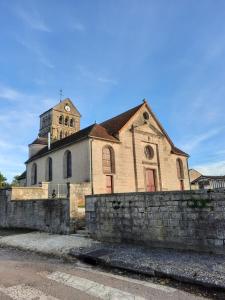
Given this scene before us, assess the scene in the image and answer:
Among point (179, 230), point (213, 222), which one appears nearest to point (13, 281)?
point (179, 230)

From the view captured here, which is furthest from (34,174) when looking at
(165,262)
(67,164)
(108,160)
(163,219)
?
(165,262)

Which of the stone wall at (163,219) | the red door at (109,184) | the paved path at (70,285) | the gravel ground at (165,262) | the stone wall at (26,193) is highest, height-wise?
the red door at (109,184)

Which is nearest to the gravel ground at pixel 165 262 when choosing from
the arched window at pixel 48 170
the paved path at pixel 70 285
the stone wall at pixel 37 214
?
the paved path at pixel 70 285

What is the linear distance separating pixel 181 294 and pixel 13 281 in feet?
11.2

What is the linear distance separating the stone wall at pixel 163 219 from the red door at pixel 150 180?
14313 millimetres

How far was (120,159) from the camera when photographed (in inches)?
871

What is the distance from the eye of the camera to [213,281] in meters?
4.89

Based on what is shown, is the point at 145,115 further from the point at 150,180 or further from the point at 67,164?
the point at 67,164

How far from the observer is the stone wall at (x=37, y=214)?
12.0 m

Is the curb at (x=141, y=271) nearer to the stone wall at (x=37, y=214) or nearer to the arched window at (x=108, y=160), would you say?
the stone wall at (x=37, y=214)

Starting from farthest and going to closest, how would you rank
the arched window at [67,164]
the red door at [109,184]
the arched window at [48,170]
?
the arched window at [48,170]
the arched window at [67,164]
the red door at [109,184]

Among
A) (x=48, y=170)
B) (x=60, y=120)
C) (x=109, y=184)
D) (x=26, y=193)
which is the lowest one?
(x=26, y=193)

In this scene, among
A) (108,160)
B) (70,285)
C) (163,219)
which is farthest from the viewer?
(108,160)

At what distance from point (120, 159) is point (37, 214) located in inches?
392
